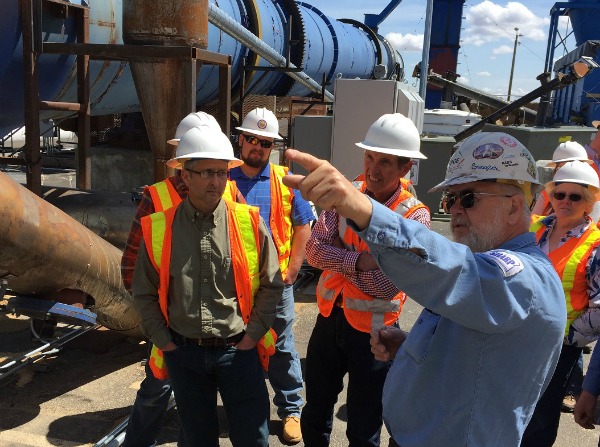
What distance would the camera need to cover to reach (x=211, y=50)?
7.38m

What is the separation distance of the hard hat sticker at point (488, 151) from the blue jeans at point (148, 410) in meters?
2.34

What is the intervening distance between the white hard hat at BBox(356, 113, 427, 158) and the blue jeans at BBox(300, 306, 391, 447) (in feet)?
2.78

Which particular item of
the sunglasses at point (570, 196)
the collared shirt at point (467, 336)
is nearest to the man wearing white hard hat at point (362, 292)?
the sunglasses at point (570, 196)

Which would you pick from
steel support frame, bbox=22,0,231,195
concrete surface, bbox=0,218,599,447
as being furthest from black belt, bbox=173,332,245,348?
steel support frame, bbox=22,0,231,195

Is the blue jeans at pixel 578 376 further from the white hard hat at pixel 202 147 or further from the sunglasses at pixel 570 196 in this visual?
the white hard hat at pixel 202 147

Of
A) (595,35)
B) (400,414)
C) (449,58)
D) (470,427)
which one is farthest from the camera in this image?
(449,58)

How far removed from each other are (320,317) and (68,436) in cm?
188

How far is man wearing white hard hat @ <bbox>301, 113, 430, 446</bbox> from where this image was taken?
287cm

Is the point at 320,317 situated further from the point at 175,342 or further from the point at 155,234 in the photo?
the point at 155,234

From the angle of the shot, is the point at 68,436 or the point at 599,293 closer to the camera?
the point at 599,293

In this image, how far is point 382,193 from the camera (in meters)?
3.00

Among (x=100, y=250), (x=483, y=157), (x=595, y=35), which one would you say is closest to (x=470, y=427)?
(x=483, y=157)

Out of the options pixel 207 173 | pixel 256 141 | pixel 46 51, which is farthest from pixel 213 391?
pixel 46 51

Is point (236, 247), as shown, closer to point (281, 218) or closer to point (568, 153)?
point (281, 218)
